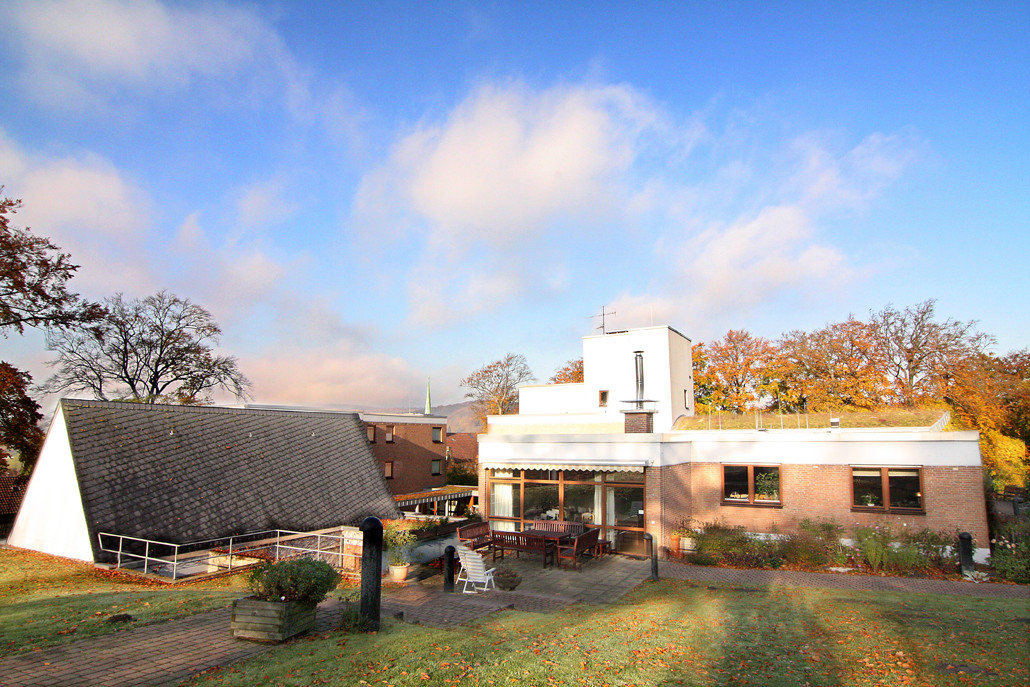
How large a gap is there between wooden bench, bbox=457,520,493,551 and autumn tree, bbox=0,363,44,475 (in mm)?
18375

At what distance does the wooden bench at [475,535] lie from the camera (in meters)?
15.8

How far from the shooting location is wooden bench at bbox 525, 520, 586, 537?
1728 cm

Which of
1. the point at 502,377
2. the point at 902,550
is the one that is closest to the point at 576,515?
the point at 902,550

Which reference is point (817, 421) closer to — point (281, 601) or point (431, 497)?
point (431, 497)

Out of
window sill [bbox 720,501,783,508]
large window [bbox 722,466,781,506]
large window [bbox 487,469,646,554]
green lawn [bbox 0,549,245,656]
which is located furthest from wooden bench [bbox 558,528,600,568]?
green lawn [bbox 0,549,245,656]

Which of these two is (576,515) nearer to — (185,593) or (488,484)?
(488,484)

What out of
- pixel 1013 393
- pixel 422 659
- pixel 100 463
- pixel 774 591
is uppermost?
pixel 1013 393

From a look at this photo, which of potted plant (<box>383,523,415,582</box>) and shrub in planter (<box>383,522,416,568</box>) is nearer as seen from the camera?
potted plant (<box>383,523,415,582</box>)

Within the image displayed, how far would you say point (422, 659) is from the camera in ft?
22.3

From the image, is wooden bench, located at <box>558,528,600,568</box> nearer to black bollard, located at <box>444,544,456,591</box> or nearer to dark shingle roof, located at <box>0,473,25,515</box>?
black bollard, located at <box>444,544,456,591</box>

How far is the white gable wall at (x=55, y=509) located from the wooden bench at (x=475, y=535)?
9.94 meters

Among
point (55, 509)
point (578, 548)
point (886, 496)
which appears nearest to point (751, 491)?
point (886, 496)

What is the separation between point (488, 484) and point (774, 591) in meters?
10.0

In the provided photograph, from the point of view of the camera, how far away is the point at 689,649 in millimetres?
8062
